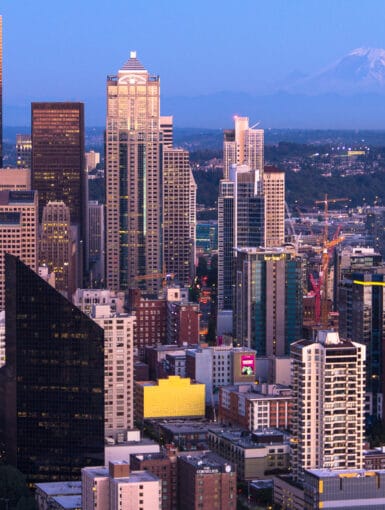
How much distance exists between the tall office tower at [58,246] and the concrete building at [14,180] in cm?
324

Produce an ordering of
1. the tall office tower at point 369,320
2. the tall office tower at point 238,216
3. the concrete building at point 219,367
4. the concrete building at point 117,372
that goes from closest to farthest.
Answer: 1. the concrete building at point 117,372
2. the tall office tower at point 369,320
3. the concrete building at point 219,367
4. the tall office tower at point 238,216

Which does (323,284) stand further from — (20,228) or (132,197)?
(132,197)

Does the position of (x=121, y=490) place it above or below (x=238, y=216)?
below

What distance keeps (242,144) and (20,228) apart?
30.2m

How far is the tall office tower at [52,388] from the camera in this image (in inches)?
1529

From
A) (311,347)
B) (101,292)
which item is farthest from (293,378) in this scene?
(101,292)

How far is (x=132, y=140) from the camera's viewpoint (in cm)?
7088

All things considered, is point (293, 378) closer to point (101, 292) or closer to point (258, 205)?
point (101, 292)

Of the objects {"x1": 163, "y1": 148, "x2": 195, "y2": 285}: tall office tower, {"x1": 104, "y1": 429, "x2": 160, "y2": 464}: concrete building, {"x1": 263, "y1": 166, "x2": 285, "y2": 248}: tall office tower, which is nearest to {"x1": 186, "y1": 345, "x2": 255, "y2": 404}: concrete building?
{"x1": 104, "y1": 429, "x2": 160, "y2": 464}: concrete building

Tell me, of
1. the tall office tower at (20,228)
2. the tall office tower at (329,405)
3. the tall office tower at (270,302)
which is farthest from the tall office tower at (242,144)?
the tall office tower at (329,405)

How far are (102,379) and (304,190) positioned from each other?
59.5m

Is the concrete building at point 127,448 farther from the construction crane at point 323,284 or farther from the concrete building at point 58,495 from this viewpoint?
the construction crane at point 323,284

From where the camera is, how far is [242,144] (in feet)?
291

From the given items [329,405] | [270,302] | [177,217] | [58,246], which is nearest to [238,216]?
[177,217]
